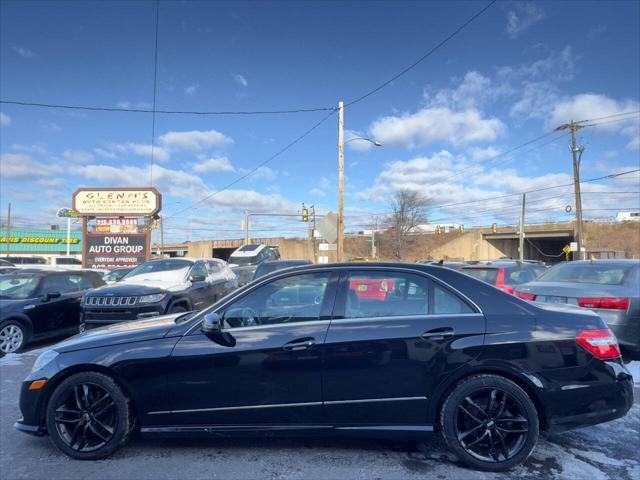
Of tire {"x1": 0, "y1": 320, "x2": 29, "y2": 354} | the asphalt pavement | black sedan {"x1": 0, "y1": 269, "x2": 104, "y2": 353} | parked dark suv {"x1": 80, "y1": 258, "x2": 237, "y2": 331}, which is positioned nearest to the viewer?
the asphalt pavement

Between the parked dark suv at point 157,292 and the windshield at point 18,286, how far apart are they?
121 centimetres

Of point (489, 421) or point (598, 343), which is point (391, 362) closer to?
point (489, 421)

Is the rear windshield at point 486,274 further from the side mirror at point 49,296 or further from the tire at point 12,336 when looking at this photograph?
the tire at point 12,336

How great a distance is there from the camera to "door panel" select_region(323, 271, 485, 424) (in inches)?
125

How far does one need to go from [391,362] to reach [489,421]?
2.86 ft

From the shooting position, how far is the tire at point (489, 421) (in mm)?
3145

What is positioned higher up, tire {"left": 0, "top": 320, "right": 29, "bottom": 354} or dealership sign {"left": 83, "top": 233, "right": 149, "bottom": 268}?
dealership sign {"left": 83, "top": 233, "right": 149, "bottom": 268}

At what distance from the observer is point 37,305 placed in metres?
7.47

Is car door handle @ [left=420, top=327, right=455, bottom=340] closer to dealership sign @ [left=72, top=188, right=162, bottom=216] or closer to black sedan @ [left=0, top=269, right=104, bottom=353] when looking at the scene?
black sedan @ [left=0, top=269, right=104, bottom=353]

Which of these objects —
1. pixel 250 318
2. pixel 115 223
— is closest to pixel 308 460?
pixel 250 318

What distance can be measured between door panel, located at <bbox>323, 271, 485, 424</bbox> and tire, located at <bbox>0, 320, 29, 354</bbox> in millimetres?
6465

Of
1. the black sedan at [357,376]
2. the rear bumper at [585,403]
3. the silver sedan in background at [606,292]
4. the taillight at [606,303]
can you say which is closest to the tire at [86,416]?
the black sedan at [357,376]

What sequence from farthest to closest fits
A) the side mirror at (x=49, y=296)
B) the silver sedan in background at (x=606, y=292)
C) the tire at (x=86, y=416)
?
the side mirror at (x=49, y=296)
the silver sedan in background at (x=606, y=292)
the tire at (x=86, y=416)

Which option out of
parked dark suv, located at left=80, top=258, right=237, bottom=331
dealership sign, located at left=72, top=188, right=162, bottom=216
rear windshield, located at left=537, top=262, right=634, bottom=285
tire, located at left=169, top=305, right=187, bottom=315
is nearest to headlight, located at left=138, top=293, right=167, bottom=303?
parked dark suv, located at left=80, top=258, right=237, bottom=331
